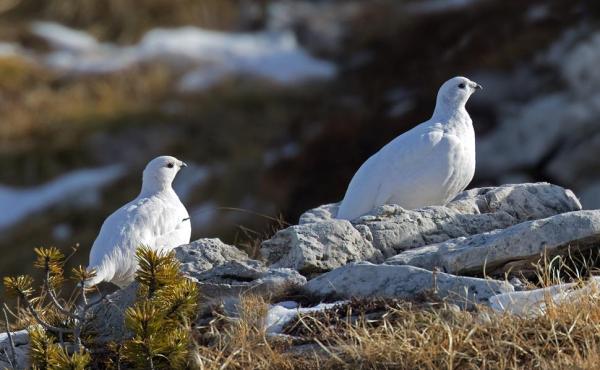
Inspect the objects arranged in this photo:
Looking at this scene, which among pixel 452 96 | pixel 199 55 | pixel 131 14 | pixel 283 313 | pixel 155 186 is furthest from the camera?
pixel 131 14

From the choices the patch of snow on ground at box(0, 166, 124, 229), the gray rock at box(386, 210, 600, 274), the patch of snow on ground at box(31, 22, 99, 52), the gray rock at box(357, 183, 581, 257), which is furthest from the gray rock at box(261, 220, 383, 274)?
the patch of snow on ground at box(31, 22, 99, 52)

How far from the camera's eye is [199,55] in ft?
71.9

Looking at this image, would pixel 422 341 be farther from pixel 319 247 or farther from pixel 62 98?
pixel 62 98

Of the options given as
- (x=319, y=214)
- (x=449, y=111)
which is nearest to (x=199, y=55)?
(x=449, y=111)

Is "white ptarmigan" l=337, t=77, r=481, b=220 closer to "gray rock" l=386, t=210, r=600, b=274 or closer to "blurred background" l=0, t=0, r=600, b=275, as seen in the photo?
"gray rock" l=386, t=210, r=600, b=274

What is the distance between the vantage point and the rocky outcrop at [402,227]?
6.46m

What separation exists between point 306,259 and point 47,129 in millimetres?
14392

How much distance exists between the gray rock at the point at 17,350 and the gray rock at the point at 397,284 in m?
1.27

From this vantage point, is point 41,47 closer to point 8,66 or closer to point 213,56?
point 8,66

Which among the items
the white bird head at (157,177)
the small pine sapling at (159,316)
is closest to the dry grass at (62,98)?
the white bird head at (157,177)

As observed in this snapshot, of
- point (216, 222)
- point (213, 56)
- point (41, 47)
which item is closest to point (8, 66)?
point (41, 47)

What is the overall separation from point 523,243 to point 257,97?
47.8 ft

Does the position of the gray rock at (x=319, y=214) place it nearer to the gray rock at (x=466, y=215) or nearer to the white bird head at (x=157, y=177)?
the gray rock at (x=466, y=215)

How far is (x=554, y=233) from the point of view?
617 cm
